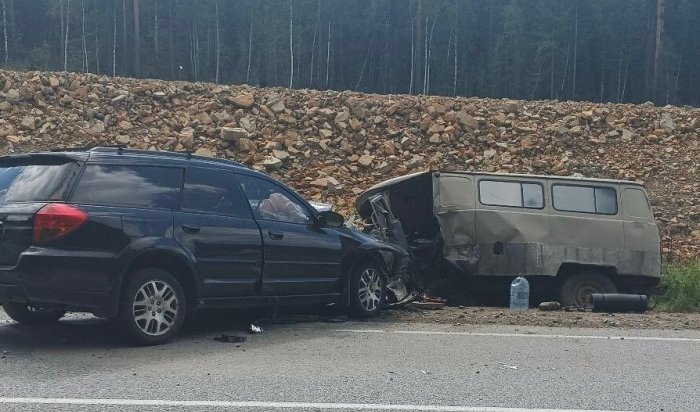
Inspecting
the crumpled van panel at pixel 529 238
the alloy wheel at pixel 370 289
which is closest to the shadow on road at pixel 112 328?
the alloy wheel at pixel 370 289

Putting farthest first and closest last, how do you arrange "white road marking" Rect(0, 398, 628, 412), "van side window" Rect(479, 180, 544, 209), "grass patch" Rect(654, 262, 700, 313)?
"grass patch" Rect(654, 262, 700, 313)
"van side window" Rect(479, 180, 544, 209)
"white road marking" Rect(0, 398, 628, 412)

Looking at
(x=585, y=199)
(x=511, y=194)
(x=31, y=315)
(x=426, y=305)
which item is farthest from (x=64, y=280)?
(x=585, y=199)

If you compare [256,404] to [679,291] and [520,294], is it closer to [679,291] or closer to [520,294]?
[520,294]

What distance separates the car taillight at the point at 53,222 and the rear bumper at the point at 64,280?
12 centimetres

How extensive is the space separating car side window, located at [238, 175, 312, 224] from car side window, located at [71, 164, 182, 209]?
897mm

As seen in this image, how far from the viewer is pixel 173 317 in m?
7.63

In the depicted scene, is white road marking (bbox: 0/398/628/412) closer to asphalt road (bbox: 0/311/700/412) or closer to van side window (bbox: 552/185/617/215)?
asphalt road (bbox: 0/311/700/412)

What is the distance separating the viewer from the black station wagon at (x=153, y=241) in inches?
274

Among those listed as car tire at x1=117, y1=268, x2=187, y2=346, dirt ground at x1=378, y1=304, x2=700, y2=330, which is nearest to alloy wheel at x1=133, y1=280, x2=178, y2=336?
car tire at x1=117, y1=268, x2=187, y2=346

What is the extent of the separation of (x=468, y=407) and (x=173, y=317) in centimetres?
325

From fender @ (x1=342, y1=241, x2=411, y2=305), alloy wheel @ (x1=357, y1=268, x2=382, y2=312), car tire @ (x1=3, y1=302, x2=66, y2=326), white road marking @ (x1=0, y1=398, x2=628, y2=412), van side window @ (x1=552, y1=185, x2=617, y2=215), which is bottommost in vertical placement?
white road marking @ (x1=0, y1=398, x2=628, y2=412)

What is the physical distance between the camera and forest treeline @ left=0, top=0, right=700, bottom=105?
53.2m

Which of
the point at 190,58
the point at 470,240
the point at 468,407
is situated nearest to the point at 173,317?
the point at 468,407

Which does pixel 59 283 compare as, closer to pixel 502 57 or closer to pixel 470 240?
pixel 470 240
